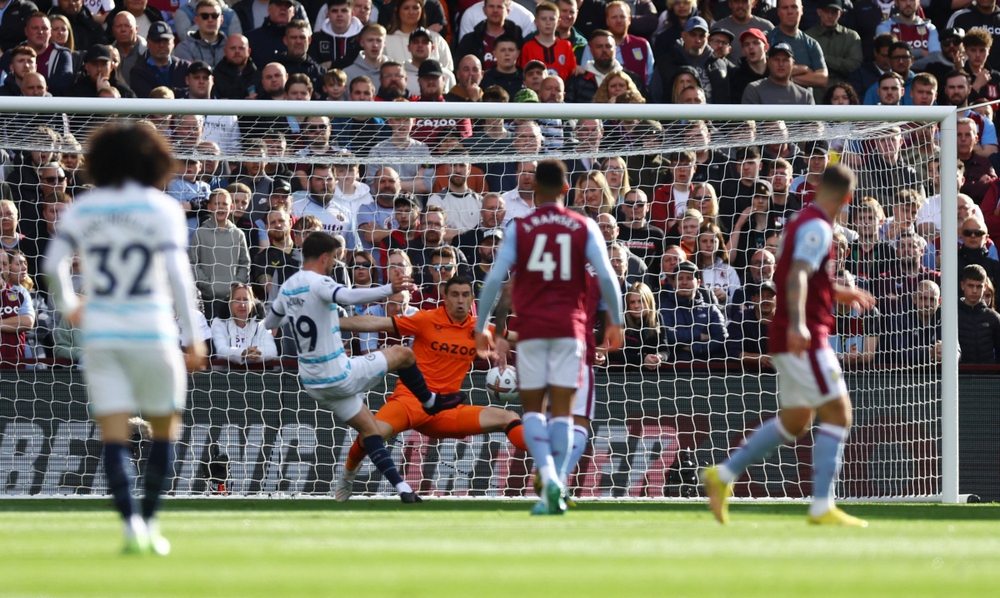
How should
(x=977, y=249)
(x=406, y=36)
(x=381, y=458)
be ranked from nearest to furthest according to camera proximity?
(x=381, y=458) < (x=977, y=249) < (x=406, y=36)

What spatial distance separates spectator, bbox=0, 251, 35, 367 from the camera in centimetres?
1232

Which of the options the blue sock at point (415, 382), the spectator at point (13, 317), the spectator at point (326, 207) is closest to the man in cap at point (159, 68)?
the spectator at point (326, 207)

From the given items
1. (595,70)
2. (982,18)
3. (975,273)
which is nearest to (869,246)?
(975,273)

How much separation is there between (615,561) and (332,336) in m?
5.31

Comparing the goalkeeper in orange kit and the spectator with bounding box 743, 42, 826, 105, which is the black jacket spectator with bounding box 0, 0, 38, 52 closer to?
the goalkeeper in orange kit

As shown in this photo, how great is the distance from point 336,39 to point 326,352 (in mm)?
6058

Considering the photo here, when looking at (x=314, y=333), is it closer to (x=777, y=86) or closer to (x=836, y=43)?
(x=777, y=86)

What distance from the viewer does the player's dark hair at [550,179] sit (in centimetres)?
875

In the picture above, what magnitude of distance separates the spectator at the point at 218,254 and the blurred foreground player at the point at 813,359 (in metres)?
6.04

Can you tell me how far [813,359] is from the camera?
7781 millimetres

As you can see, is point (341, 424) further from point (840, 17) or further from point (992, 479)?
point (840, 17)

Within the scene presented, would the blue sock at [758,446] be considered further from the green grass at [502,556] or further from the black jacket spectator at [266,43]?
the black jacket spectator at [266,43]

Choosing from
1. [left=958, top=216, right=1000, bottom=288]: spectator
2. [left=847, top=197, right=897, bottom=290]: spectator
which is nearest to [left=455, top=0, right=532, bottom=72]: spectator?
[left=847, top=197, right=897, bottom=290]: spectator

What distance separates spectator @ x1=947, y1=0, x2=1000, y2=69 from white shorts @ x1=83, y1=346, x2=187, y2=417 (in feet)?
44.3
